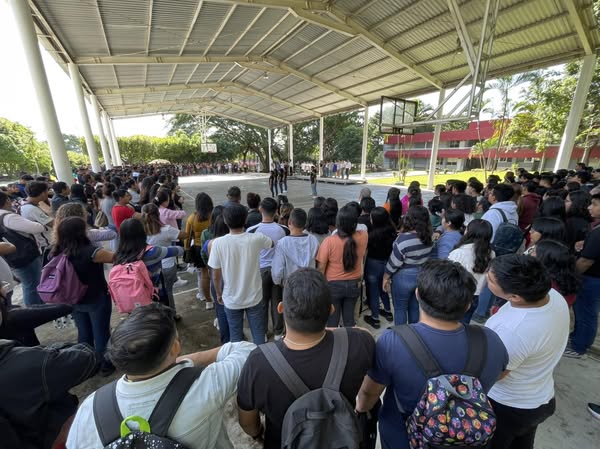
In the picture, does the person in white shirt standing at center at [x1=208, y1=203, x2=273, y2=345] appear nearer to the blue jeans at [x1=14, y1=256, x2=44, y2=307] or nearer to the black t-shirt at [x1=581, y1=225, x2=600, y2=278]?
the blue jeans at [x1=14, y1=256, x2=44, y2=307]

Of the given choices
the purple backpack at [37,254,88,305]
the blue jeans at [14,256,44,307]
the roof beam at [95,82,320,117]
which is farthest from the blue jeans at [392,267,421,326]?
the roof beam at [95,82,320,117]

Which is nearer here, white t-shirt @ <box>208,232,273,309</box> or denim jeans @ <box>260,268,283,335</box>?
white t-shirt @ <box>208,232,273,309</box>

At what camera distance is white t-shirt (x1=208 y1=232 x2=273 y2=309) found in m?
2.13

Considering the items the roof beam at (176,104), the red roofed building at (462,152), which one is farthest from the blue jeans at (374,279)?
the roof beam at (176,104)

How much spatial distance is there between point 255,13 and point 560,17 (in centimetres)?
867

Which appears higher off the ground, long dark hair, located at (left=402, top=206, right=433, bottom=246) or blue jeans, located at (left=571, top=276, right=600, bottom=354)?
long dark hair, located at (left=402, top=206, right=433, bottom=246)

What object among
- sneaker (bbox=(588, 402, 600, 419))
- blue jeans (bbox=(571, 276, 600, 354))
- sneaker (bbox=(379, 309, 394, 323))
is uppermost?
blue jeans (bbox=(571, 276, 600, 354))

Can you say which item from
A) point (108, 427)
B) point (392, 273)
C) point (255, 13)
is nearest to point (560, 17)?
point (255, 13)

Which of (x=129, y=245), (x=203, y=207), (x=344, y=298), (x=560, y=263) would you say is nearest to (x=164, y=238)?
(x=203, y=207)

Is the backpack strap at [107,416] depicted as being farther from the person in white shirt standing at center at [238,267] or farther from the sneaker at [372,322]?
the sneaker at [372,322]

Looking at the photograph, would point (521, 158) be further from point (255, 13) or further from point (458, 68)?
point (255, 13)

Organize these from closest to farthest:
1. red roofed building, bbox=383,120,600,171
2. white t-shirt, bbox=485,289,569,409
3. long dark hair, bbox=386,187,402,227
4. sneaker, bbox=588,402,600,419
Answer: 1. white t-shirt, bbox=485,289,569,409
2. sneaker, bbox=588,402,600,419
3. long dark hair, bbox=386,187,402,227
4. red roofed building, bbox=383,120,600,171

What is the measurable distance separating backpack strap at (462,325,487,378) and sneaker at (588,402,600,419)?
1902 mm

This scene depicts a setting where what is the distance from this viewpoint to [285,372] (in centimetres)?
94
